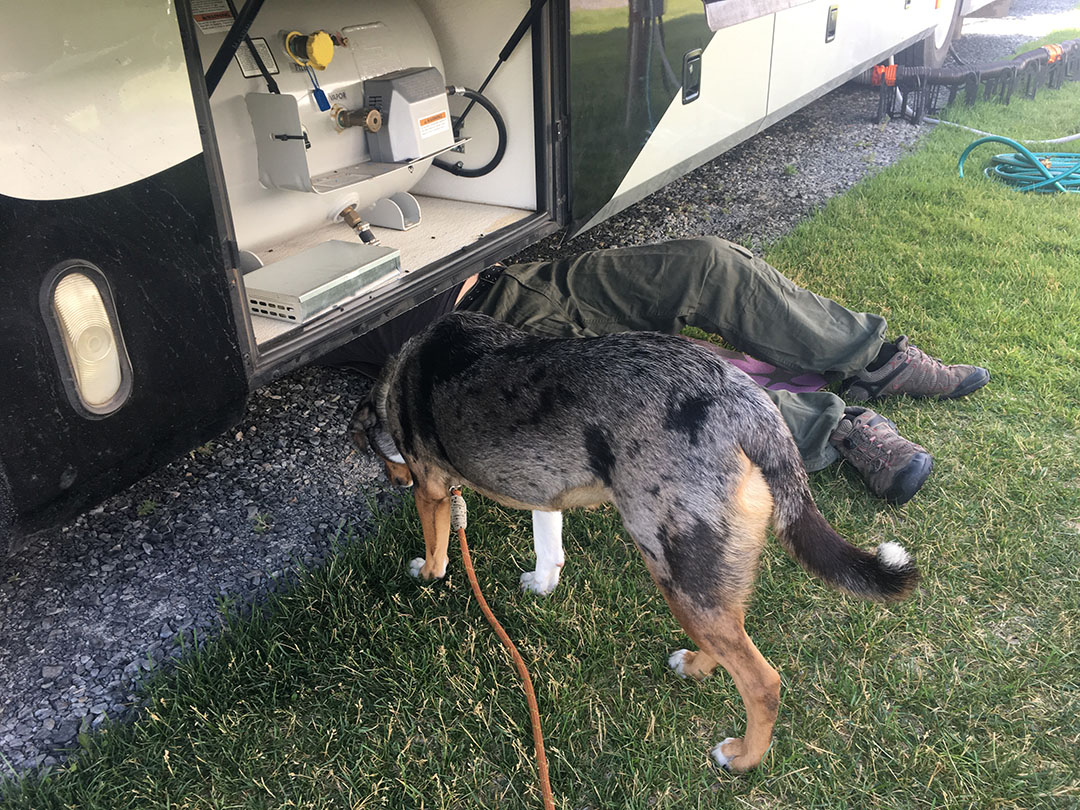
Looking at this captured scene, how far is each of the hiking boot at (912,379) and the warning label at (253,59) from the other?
252cm

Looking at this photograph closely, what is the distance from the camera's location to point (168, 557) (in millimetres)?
2676

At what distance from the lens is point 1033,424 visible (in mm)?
3248

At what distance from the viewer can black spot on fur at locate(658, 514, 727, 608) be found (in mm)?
1796

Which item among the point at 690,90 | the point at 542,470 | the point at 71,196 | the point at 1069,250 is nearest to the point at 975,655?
the point at 542,470

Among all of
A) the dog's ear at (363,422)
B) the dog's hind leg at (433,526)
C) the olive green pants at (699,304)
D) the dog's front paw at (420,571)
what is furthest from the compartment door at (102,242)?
the olive green pants at (699,304)

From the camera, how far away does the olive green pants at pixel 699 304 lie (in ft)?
10.6

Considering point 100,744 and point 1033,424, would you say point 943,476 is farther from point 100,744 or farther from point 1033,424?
point 100,744

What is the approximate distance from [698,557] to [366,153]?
2354 mm

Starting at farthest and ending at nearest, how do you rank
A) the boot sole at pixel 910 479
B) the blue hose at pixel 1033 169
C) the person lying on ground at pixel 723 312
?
the blue hose at pixel 1033 169
the person lying on ground at pixel 723 312
the boot sole at pixel 910 479

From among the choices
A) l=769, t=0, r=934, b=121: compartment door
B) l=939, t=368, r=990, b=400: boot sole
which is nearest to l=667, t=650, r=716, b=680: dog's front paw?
l=939, t=368, r=990, b=400: boot sole

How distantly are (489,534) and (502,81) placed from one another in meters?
1.99

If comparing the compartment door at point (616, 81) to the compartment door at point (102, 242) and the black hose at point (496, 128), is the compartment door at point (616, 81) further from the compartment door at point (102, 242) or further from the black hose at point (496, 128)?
the compartment door at point (102, 242)

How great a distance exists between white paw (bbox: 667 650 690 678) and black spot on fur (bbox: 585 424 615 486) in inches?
24.7

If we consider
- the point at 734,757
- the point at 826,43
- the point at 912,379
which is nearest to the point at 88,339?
the point at 734,757
